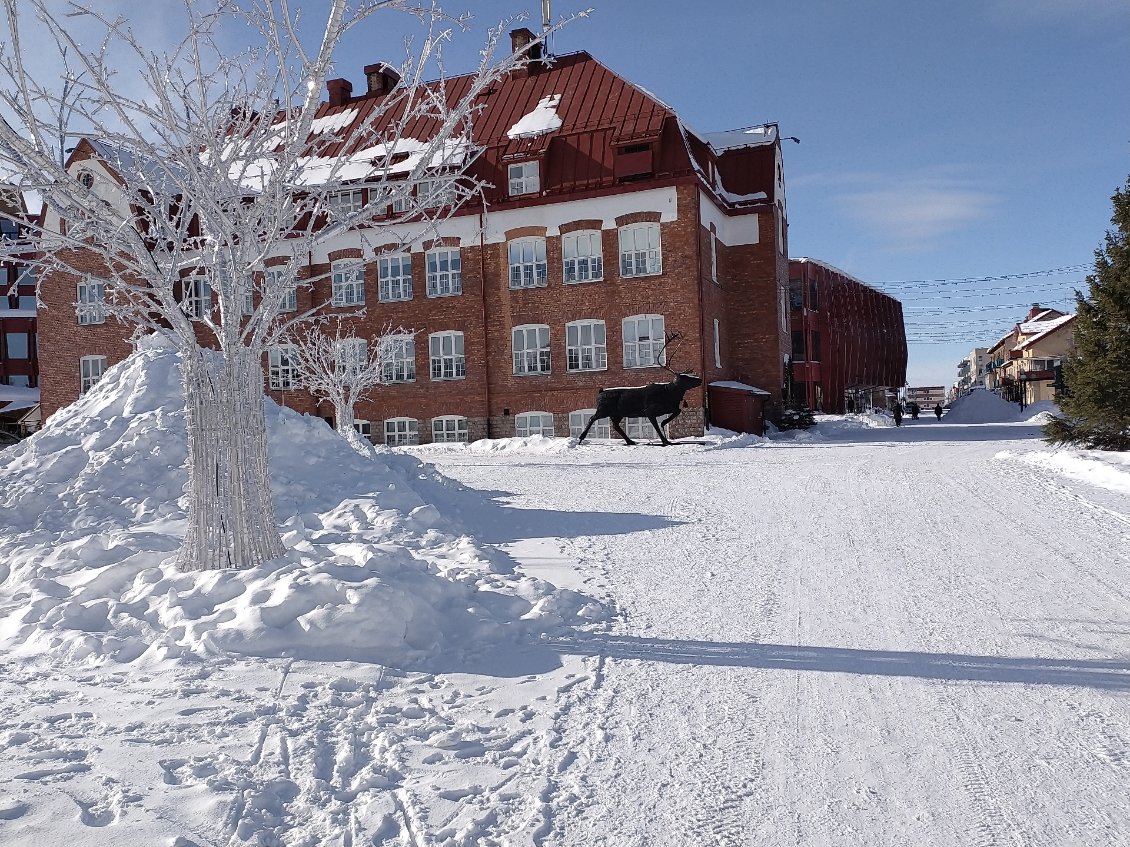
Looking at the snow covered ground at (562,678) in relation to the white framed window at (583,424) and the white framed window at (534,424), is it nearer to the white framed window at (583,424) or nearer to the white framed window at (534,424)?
the white framed window at (583,424)

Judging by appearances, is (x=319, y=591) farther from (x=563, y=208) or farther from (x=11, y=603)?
(x=563, y=208)

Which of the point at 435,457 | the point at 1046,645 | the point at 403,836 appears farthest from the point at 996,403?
the point at 403,836

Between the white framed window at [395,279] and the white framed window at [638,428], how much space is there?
9.27m

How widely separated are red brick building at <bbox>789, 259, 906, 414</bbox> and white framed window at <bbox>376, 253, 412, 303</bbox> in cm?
1838

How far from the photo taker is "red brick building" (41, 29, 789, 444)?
25.6m

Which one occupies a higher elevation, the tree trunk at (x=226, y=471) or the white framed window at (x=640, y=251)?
Answer: the white framed window at (x=640, y=251)

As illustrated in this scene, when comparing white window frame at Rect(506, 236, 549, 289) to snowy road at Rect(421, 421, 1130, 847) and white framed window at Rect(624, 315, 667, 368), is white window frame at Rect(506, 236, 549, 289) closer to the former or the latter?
white framed window at Rect(624, 315, 667, 368)

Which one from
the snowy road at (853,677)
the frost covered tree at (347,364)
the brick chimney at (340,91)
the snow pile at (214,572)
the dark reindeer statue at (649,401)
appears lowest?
the snowy road at (853,677)

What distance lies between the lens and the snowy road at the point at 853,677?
9.60 ft

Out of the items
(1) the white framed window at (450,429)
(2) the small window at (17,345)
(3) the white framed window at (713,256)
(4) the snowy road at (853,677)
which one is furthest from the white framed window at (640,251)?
(2) the small window at (17,345)

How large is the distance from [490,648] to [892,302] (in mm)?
69497

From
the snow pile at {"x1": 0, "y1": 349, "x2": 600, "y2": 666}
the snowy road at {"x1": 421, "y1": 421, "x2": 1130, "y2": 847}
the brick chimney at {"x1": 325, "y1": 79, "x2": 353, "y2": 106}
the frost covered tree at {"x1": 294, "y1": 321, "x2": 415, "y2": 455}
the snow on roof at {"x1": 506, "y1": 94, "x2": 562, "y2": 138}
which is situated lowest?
the snowy road at {"x1": 421, "y1": 421, "x2": 1130, "y2": 847}

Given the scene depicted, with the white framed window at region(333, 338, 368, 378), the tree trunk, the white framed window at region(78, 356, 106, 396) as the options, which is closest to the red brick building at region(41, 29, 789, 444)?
the white framed window at region(78, 356, 106, 396)

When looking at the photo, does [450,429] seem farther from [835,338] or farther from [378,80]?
[835,338]
